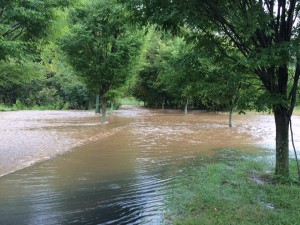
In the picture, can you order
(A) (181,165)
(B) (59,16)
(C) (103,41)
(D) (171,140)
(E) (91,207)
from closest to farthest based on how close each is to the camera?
1. (E) (91,207)
2. (B) (59,16)
3. (A) (181,165)
4. (D) (171,140)
5. (C) (103,41)

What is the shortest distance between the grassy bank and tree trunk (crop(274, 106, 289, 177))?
13.5 inches

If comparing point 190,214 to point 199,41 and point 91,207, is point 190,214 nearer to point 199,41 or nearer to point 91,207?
point 91,207

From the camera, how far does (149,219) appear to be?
16.5 ft

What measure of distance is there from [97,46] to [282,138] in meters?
14.8

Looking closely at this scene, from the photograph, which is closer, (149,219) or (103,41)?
(149,219)

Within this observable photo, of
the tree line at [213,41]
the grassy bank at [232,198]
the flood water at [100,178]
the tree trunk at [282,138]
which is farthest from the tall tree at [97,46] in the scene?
the tree trunk at [282,138]

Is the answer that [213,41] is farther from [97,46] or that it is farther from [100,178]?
[97,46]

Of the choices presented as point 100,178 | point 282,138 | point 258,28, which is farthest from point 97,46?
point 258,28

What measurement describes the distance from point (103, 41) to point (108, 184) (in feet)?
44.4

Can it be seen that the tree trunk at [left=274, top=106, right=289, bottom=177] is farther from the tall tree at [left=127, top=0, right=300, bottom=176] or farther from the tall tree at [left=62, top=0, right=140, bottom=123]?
the tall tree at [left=62, top=0, right=140, bottom=123]

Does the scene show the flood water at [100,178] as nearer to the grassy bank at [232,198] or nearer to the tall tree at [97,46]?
the grassy bank at [232,198]

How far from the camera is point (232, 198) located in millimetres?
5703

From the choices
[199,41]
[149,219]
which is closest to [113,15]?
[199,41]

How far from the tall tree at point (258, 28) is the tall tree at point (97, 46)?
12223 millimetres
